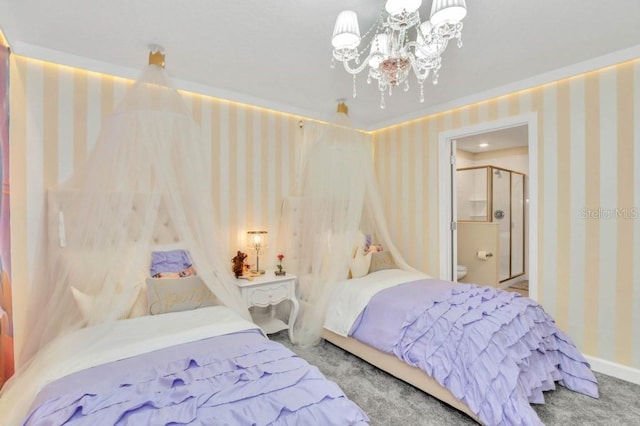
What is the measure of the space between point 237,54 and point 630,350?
4.12m

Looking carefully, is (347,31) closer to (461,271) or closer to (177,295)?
(177,295)

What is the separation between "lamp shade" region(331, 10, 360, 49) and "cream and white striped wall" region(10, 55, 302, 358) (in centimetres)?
200

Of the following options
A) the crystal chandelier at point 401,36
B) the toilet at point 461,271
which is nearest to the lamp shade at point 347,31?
the crystal chandelier at point 401,36

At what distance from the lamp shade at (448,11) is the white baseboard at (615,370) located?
310 centimetres

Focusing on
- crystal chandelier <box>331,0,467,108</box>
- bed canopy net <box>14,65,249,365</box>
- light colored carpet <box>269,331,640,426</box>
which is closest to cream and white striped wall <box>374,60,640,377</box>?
light colored carpet <box>269,331,640,426</box>

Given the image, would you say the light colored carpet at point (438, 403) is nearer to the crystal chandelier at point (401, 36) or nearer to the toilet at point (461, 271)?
the toilet at point (461, 271)

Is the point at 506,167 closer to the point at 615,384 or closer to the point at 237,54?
the point at 615,384

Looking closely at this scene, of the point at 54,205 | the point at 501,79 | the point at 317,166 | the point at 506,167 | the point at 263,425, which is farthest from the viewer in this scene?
the point at 506,167

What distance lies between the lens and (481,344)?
204 centimetres

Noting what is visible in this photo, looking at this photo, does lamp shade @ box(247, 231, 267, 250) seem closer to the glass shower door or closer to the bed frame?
the bed frame

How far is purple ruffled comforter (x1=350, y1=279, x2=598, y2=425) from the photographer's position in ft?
6.27

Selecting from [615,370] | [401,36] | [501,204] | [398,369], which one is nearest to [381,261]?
[398,369]

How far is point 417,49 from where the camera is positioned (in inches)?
73.9

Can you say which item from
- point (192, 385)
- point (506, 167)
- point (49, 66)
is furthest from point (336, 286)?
point (506, 167)
